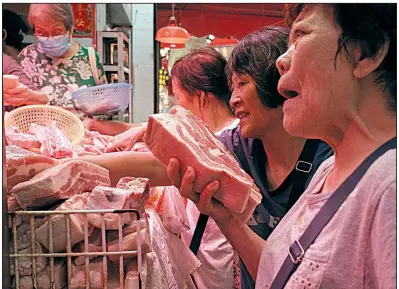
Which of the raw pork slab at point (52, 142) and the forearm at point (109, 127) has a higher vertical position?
the raw pork slab at point (52, 142)

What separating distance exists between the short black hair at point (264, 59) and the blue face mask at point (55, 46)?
3.46 ft

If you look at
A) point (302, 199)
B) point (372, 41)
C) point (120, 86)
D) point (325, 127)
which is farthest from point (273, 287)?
point (120, 86)

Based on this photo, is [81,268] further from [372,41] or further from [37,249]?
[372,41]

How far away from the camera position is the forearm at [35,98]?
5.60ft

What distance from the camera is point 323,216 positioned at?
2.35 ft

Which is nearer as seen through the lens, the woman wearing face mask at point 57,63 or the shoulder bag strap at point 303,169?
the shoulder bag strap at point 303,169

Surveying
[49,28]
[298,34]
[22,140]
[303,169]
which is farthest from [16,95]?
[298,34]

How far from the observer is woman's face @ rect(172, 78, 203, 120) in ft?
5.94

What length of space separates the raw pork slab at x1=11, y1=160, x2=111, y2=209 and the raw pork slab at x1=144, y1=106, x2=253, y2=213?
0.52 ft

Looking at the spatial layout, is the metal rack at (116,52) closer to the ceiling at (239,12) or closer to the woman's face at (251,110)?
the ceiling at (239,12)

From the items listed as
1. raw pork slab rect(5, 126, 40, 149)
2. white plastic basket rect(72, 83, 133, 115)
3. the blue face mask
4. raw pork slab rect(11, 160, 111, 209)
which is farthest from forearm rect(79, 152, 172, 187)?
the blue face mask

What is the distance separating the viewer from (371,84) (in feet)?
2.28

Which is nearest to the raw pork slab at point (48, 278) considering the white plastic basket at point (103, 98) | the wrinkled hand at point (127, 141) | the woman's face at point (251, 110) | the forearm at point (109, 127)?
the woman's face at point (251, 110)

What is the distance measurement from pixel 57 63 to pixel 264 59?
4.02 feet
